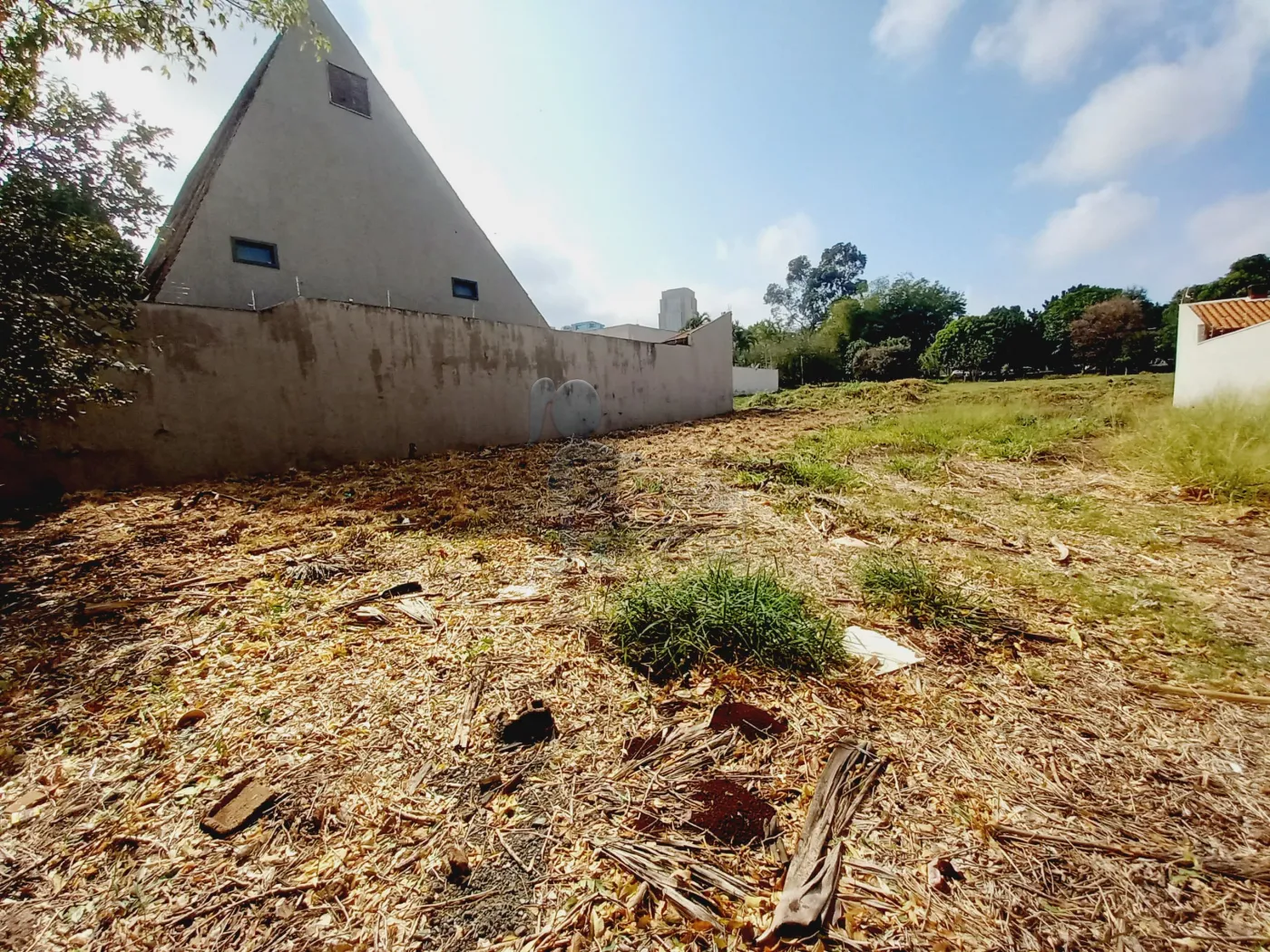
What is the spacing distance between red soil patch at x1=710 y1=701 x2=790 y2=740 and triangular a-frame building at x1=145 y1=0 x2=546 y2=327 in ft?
29.4

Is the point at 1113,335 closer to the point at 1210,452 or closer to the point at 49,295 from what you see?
the point at 1210,452

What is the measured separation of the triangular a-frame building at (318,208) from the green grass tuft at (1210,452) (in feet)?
36.8

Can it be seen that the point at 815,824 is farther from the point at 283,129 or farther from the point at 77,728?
the point at 283,129

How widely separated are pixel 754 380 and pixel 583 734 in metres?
27.5

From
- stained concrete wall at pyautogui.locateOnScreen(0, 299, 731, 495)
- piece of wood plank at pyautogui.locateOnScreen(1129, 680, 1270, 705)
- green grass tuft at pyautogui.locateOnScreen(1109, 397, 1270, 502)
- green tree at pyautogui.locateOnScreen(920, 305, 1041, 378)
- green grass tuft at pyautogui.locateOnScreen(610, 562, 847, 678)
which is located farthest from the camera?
green tree at pyautogui.locateOnScreen(920, 305, 1041, 378)

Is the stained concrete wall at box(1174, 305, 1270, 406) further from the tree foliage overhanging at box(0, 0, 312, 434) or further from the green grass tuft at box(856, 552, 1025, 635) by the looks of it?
the tree foliage overhanging at box(0, 0, 312, 434)

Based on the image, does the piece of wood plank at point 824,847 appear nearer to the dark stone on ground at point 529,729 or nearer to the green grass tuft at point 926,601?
the dark stone on ground at point 529,729

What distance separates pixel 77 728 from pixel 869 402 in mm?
16946

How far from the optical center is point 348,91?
911 cm

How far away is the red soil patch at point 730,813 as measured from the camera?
1327mm

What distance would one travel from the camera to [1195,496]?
175 inches

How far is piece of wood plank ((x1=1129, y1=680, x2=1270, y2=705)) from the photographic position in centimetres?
182

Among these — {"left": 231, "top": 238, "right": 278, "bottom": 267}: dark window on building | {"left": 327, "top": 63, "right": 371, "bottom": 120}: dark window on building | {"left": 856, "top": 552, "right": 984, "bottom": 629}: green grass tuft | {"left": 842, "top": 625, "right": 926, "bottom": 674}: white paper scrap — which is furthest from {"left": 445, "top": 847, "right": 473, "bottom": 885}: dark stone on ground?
{"left": 327, "top": 63, "right": 371, "bottom": 120}: dark window on building

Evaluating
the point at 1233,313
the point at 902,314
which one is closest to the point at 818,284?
the point at 902,314
